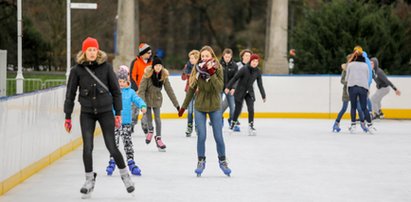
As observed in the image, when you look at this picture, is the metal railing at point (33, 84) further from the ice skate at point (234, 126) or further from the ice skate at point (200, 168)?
the ice skate at point (200, 168)

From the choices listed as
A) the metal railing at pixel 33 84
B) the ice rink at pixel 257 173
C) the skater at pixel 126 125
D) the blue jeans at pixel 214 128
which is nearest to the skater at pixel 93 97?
the ice rink at pixel 257 173

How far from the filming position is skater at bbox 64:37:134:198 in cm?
1109

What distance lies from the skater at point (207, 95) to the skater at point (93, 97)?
226 centimetres

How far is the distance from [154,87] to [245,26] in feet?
172

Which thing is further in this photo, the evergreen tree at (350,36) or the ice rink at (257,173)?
the evergreen tree at (350,36)

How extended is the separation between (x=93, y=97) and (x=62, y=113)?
5571mm

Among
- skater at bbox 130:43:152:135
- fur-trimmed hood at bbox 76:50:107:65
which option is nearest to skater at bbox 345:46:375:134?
skater at bbox 130:43:152:135

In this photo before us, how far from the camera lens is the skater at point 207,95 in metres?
13.3

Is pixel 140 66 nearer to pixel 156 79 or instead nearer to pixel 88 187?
pixel 156 79

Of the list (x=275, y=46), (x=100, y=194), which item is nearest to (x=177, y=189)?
(x=100, y=194)

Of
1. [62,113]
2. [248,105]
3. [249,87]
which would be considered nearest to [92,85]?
[62,113]

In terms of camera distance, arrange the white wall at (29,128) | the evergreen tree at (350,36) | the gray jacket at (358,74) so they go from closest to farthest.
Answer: the white wall at (29,128) → the gray jacket at (358,74) → the evergreen tree at (350,36)

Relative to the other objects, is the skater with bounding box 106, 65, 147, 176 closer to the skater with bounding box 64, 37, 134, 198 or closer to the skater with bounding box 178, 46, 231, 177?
the skater with bounding box 178, 46, 231, 177

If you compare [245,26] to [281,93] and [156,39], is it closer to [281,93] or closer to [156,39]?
[156,39]
